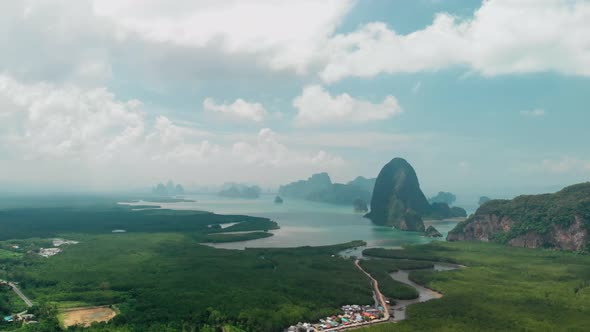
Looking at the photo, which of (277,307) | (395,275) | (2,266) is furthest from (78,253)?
(395,275)

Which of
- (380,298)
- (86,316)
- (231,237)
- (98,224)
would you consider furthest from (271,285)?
(98,224)

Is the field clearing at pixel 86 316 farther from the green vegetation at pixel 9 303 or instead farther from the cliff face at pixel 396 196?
the cliff face at pixel 396 196

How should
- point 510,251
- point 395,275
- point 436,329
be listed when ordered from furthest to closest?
point 510,251, point 395,275, point 436,329

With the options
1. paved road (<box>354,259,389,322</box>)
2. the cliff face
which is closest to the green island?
paved road (<box>354,259,389,322</box>)

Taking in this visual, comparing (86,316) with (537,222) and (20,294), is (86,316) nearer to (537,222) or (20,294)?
(20,294)

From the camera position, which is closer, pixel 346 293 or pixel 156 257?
pixel 346 293

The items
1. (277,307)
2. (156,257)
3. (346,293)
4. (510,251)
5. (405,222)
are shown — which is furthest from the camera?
(405,222)

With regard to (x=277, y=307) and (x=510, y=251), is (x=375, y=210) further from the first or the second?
(x=277, y=307)
